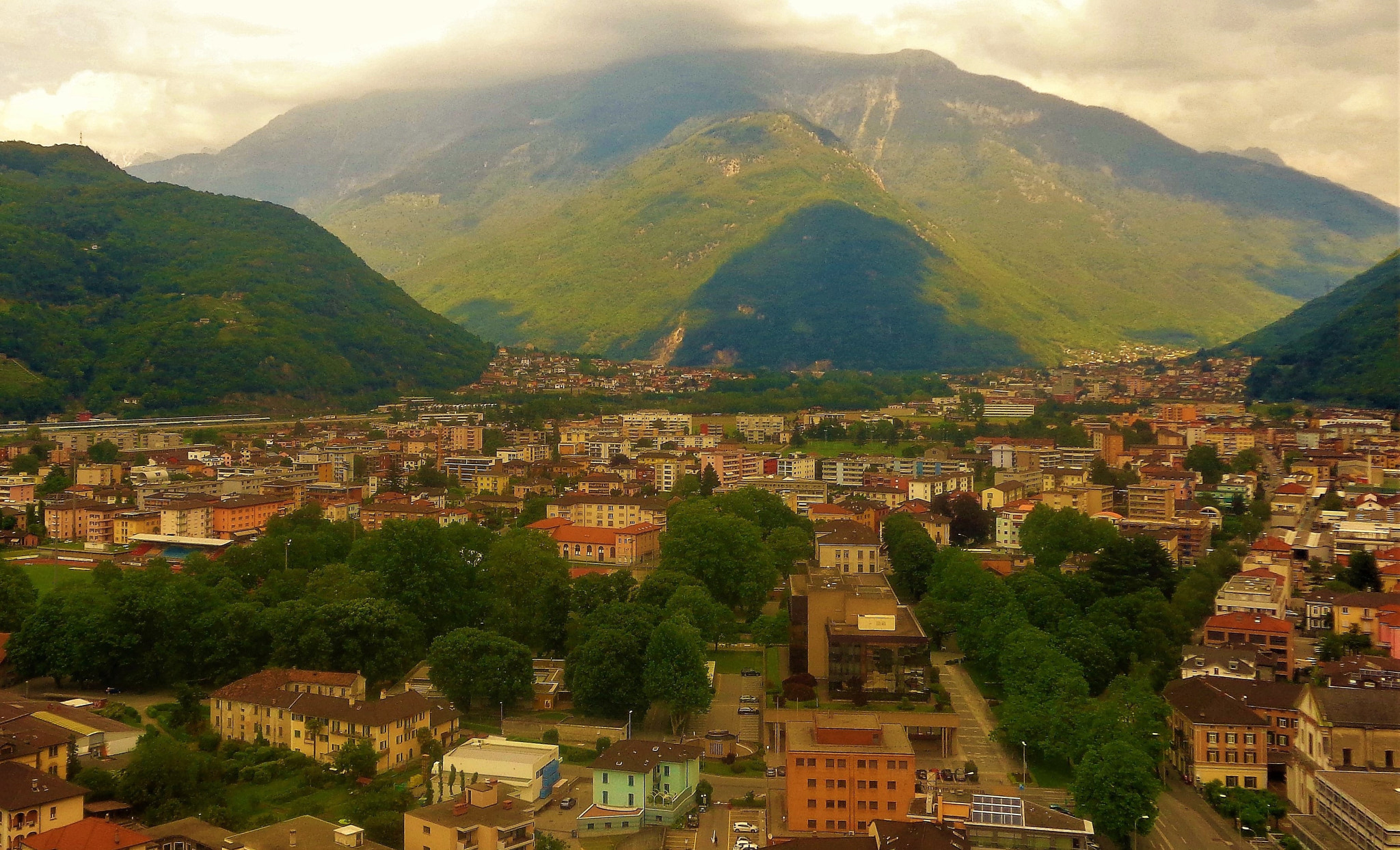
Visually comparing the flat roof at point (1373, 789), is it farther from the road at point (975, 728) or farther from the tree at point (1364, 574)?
the tree at point (1364, 574)

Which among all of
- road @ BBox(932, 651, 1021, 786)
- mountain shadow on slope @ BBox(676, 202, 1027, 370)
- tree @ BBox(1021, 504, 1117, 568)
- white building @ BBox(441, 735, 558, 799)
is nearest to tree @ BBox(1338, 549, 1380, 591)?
tree @ BBox(1021, 504, 1117, 568)

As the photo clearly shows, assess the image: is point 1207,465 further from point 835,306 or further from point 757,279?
point 757,279

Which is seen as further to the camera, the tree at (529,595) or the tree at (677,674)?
the tree at (529,595)

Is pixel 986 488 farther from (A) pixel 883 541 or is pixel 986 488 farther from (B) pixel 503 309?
(B) pixel 503 309

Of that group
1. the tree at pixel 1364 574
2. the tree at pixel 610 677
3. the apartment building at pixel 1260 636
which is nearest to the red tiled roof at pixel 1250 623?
the apartment building at pixel 1260 636

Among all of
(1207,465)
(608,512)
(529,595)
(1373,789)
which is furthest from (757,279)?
(1373,789)
